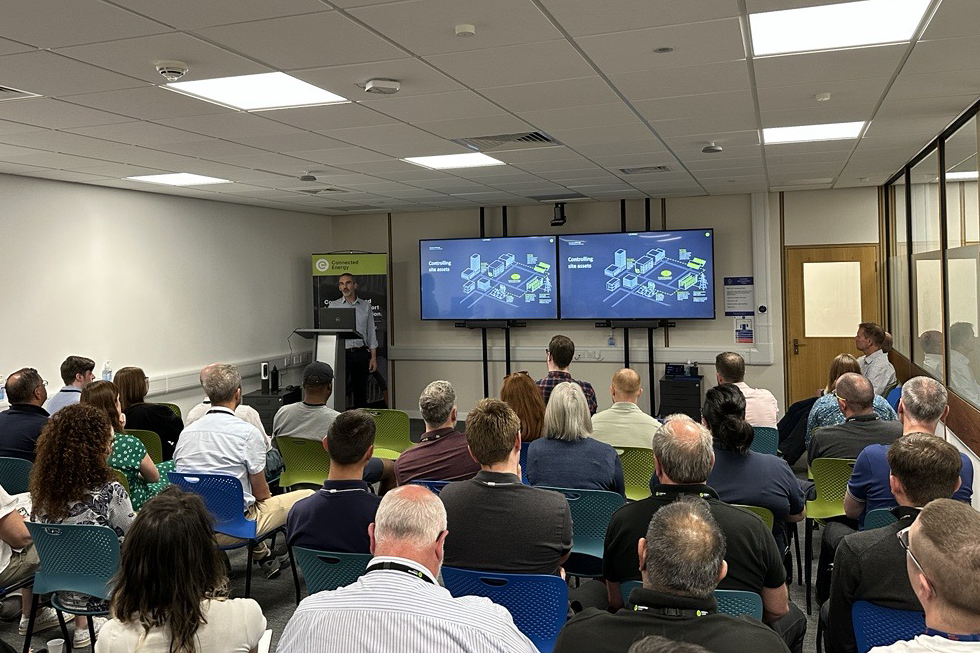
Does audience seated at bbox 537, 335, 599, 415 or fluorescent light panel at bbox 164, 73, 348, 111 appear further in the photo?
audience seated at bbox 537, 335, 599, 415

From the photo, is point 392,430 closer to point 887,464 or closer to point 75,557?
point 75,557

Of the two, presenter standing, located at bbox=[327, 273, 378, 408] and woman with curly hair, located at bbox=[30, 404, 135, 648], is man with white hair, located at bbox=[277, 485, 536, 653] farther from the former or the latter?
presenter standing, located at bbox=[327, 273, 378, 408]

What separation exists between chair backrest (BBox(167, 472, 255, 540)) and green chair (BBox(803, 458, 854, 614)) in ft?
9.78

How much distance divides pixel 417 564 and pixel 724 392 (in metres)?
2.07

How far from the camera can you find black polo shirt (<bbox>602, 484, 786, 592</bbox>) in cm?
246

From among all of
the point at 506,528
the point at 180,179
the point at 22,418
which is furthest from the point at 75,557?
the point at 180,179

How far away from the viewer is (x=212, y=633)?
2.06m

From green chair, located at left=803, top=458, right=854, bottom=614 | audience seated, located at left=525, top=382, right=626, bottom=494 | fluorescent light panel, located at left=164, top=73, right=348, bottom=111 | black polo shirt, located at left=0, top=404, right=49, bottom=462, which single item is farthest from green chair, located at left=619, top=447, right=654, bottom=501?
black polo shirt, located at left=0, top=404, right=49, bottom=462

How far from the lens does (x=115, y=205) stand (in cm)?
777

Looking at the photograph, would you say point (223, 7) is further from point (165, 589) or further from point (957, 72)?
point (957, 72)

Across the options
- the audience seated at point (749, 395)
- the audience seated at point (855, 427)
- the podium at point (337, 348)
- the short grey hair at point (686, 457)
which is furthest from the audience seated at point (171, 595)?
the podium at point (337, 348)

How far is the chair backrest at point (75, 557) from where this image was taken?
321 centimetres

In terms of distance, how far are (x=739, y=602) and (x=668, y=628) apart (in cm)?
67

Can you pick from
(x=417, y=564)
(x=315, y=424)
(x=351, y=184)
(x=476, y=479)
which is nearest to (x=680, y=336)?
(x=351, y=184)
